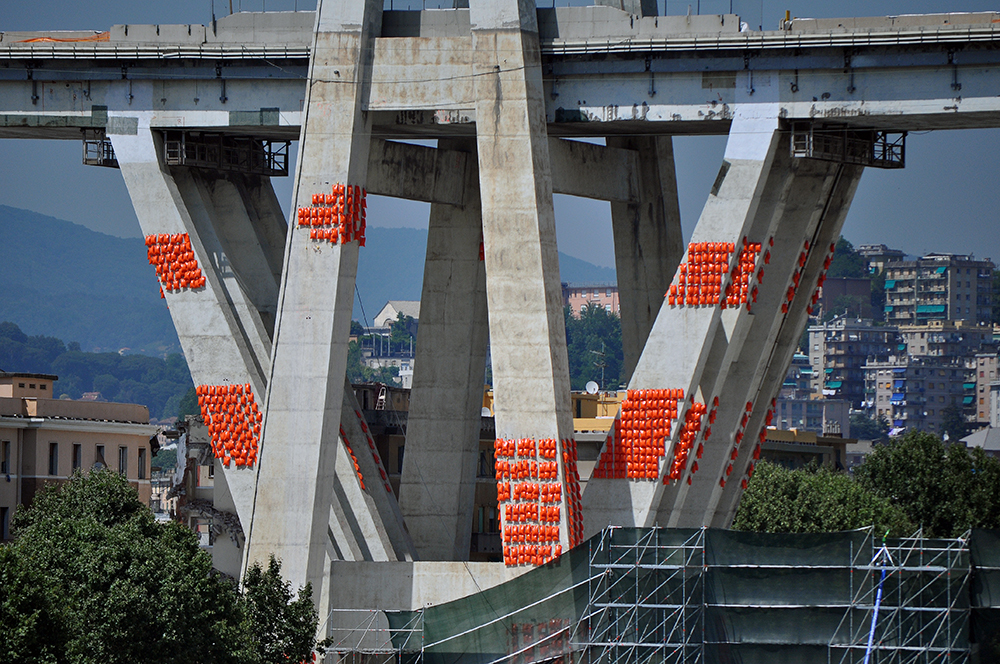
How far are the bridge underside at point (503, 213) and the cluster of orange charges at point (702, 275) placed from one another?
0.22ft

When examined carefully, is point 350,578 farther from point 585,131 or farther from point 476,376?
point 585,131

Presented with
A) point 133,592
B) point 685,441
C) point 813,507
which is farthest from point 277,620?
point 813,507

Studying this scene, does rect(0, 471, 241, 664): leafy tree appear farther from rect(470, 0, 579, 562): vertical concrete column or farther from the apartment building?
the apartment building

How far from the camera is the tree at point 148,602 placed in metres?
41.5

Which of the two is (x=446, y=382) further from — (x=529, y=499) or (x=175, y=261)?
(x=175, y=261)

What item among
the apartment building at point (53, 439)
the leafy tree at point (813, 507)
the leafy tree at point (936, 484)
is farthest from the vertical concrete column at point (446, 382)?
the leafy tree at point (936, 484)

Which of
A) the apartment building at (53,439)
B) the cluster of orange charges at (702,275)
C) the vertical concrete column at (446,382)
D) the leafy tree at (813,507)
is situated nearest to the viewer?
the cluster of orange charges at (702,275)

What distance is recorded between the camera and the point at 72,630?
40781 mm

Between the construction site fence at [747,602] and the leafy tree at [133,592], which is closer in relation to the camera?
the leafy tree at [133,592]

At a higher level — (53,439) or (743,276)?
(743,276)

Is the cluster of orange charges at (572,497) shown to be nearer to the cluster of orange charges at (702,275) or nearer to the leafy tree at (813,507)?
the cluster of orange charges at (702,275)

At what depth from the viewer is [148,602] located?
42.4 metres

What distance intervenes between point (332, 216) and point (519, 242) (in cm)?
545

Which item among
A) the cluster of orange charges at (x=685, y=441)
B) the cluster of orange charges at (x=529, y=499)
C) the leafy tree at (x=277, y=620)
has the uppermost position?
the cluster of orange charges at (x=685, y=441)
